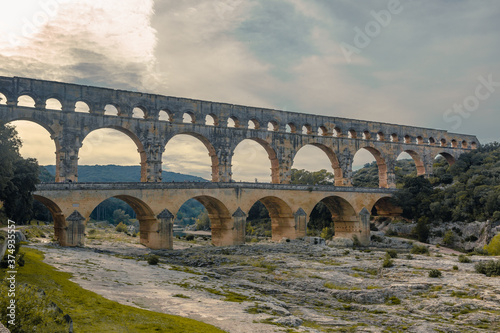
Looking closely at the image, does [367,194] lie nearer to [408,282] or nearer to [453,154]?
[453,154]

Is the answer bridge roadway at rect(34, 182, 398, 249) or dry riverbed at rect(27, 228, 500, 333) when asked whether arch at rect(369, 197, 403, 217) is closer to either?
bridge roadway at rect(34, 182, 398, 249)

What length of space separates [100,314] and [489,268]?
23.7 meters

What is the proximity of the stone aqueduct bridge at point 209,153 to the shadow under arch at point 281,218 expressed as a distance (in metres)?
0.12

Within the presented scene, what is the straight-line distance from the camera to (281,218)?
4991cm

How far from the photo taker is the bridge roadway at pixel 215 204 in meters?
36.2

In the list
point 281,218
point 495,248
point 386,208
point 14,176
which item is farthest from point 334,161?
point 14,176

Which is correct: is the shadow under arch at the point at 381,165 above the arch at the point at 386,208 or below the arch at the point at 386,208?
above

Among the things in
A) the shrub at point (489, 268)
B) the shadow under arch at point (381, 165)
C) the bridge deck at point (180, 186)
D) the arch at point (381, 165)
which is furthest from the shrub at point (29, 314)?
the shadow under arch at point (381, 165)

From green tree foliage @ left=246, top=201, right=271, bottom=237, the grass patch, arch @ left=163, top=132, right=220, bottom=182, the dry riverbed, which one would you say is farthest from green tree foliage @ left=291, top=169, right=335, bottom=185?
the grass patch

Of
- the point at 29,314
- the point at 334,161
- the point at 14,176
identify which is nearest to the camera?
the point at 29,314

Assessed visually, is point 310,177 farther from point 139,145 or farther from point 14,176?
point 14,176

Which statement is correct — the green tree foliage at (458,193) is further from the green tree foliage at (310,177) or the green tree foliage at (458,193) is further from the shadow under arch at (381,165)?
the green tree foliage at (310,177)

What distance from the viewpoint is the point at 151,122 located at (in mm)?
45031

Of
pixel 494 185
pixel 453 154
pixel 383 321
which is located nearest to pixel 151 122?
pixel 383 321
